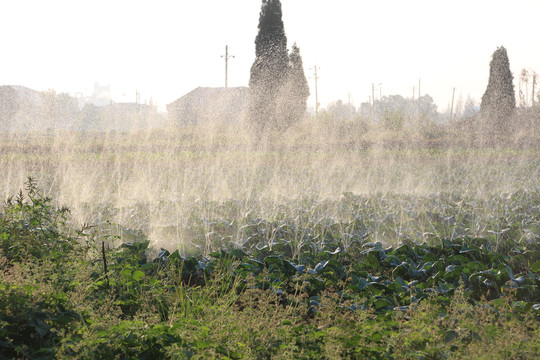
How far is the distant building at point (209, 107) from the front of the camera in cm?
2569

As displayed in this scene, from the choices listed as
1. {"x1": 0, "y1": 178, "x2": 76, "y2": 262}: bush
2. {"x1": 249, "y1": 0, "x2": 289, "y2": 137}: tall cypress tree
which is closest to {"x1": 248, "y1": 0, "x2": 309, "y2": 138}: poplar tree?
{"x1": 249, "y1": 0, "x2": 289, "y2": 137}: tall cypress tree

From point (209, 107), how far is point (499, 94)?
65.3 ft

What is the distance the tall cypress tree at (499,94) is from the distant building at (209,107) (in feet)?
35.5

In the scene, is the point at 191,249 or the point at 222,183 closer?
the point at 191,249

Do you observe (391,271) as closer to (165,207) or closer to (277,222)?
(277,222)

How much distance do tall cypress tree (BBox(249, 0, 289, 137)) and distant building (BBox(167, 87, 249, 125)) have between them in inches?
218

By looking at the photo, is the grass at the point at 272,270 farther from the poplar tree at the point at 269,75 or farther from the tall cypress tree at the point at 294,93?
the tall cypress tree at the point at 294,93

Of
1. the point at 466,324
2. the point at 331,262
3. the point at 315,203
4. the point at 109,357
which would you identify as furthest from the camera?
the point at 315,203

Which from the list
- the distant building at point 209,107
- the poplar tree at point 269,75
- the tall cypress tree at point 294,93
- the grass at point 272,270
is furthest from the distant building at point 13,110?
the grass at point 272,270

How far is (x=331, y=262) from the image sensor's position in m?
3.07

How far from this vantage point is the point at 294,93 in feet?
57.3

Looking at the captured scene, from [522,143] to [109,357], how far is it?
17.1 metres

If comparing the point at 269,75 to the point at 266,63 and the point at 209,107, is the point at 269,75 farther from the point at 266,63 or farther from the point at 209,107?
the point at 209,107

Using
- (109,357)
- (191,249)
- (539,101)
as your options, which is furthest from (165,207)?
(539,101)
